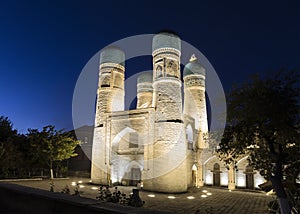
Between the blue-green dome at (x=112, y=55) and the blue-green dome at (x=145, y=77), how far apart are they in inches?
161

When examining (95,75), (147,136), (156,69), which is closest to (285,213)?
(147,136)

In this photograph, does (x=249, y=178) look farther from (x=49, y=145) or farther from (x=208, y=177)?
(x=49, y=145)

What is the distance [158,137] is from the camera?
20234 millimetres

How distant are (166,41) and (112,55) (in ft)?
20.5

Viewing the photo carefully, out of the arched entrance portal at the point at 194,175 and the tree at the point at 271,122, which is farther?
the arched entrance portal at the point at 194,175

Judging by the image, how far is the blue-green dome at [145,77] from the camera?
29219mm

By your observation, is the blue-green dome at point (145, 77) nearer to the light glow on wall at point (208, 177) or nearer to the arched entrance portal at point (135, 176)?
the arched entrance portal at point (135, 176)

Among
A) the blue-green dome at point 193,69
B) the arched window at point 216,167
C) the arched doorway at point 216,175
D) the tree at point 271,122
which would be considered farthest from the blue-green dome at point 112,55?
the tree at point 271,122

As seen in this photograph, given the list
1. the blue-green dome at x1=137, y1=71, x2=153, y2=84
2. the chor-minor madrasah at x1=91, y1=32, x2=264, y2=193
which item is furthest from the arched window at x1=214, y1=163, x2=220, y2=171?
the blue-green dome at x1=137, y1=71, x2=153, y2=84

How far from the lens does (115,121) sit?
75.5 feet

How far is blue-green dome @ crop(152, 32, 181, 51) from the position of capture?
851 inches

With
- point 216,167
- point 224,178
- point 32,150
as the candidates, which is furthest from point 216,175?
point 32,150

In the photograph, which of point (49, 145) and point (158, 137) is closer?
point (158, 137)

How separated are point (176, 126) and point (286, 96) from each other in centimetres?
1308
